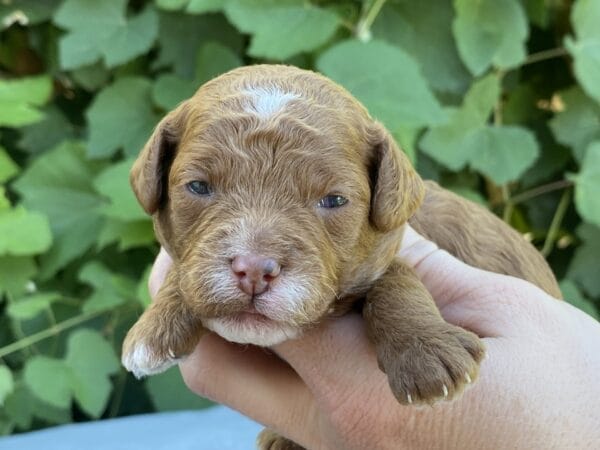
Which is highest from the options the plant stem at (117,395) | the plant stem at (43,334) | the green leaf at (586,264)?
the green leaf at (586,264)

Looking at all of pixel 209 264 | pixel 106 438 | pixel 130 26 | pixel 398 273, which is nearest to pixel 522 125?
pixel 130 26

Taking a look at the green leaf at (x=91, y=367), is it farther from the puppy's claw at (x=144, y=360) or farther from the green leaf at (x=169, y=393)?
the puppy's claw at (x=144, y=360)

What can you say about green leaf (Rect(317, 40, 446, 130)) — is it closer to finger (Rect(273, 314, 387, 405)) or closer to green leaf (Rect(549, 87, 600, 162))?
green leaf (Rect(549, 87, 600, 162))

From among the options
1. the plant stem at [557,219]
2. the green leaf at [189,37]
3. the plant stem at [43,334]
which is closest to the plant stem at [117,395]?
the plant stem at [43,334]

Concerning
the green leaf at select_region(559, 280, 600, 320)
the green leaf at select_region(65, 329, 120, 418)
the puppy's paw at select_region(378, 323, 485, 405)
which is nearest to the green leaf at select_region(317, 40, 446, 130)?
the green leaf at select_region(559, 280, 600, 320)

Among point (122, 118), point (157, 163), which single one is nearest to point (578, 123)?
point (122, 118)

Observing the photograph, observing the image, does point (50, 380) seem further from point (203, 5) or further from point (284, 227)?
point (284, 227)
